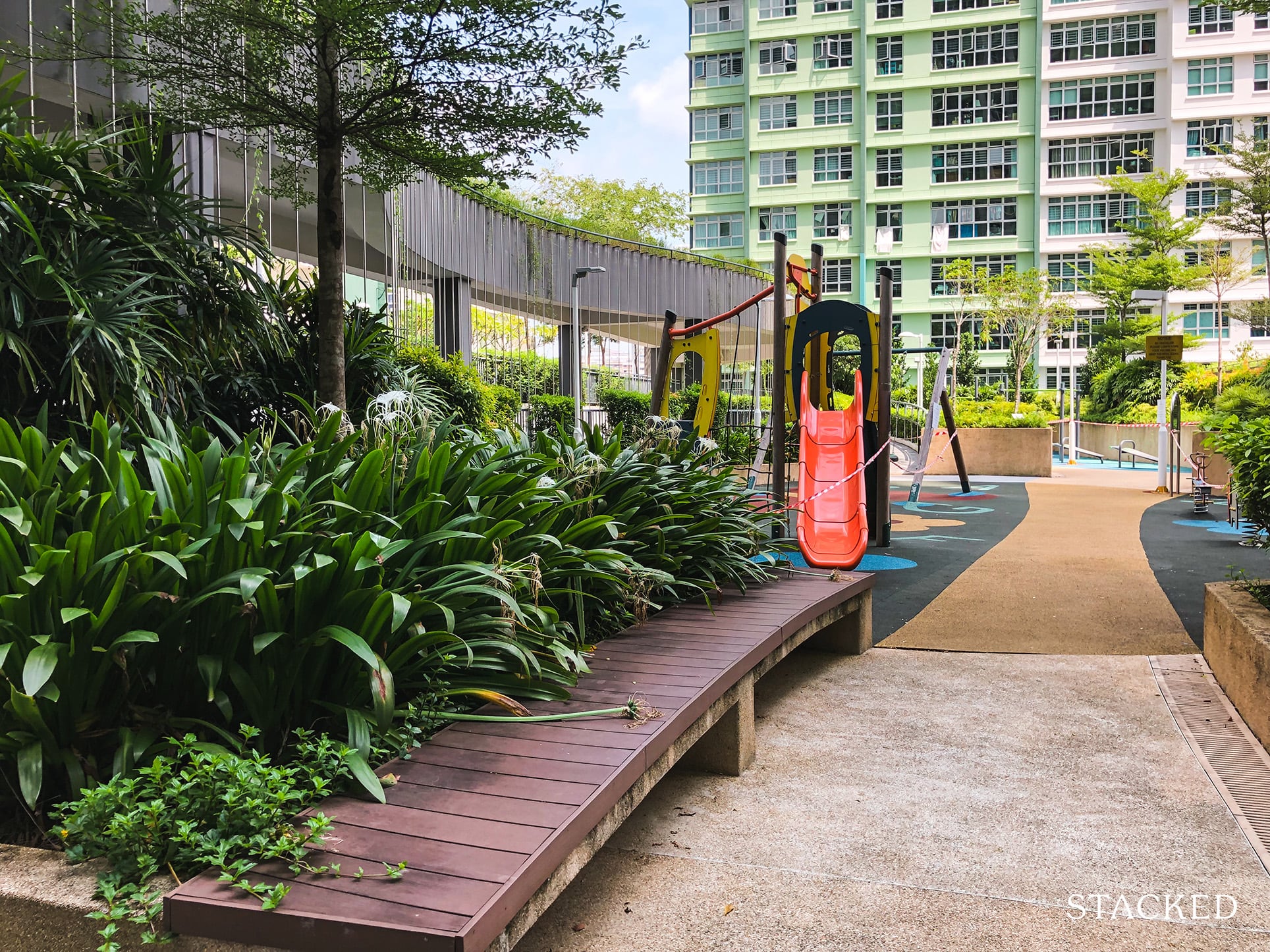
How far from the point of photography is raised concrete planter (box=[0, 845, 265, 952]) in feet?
6.46

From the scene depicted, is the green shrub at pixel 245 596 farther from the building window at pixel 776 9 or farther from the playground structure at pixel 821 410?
the building window at pixel 776 9

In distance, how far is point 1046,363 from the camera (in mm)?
47594

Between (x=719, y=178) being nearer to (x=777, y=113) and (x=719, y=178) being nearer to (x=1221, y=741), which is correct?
(x=777, y=113)

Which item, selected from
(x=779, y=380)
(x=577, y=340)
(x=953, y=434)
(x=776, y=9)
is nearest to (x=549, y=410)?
(x=577, y=340)

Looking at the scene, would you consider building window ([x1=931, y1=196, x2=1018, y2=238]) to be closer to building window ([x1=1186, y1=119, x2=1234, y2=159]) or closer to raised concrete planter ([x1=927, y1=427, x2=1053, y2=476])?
building window ([x1=1186, y1=119, x2=1234, y2=159])

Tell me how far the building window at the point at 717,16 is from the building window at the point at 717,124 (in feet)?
13.0

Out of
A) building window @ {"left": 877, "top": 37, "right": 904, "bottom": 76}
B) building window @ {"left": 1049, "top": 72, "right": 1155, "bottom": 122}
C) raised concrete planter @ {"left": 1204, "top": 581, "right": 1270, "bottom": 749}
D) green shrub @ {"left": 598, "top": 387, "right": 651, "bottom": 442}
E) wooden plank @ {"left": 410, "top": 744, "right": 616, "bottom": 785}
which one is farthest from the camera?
building window @ {"left": 877, "top": 37, "right": 904, "bottom": 76}

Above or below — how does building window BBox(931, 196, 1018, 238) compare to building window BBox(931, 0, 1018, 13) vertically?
below

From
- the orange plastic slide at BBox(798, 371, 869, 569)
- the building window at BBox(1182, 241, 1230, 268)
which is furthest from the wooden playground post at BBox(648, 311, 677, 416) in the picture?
the building window at BBox(1182, 241, 1230, 268)

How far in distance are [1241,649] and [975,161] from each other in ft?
158

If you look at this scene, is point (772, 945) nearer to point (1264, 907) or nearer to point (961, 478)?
point (1264, 907)

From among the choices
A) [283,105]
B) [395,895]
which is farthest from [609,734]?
[283,105]

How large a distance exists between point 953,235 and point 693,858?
49253mm

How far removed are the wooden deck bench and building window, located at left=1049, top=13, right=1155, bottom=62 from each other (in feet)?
165
